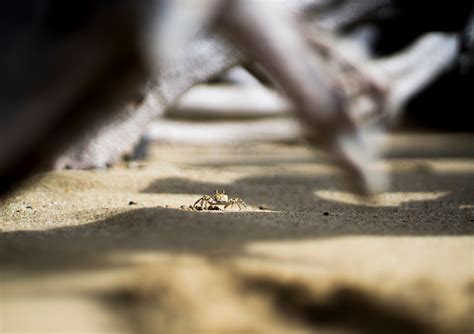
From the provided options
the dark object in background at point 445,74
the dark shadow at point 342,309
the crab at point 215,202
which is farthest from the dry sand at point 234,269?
the dark object in background at point 445,74

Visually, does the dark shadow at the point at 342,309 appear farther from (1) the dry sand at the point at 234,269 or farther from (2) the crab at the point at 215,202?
(2) the crab at the point at 215,202

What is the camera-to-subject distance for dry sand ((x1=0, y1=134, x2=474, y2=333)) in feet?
5.58

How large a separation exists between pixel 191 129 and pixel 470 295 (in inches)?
240

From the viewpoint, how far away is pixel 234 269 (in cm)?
A: 187

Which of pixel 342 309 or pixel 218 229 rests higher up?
pixel 218 229

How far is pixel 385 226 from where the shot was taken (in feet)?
8.61

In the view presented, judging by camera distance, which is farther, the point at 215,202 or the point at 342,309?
the point at 215,202

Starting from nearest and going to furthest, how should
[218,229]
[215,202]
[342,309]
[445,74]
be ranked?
[342,309], [218,229], [215,202], [445,74]

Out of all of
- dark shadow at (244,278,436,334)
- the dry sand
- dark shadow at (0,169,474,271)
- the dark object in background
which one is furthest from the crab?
the dark object in background

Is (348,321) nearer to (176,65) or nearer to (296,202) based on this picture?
(296,202)

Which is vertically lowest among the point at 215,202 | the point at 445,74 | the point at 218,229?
the point at 218,229

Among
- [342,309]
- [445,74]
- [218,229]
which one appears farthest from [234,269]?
[445,74]

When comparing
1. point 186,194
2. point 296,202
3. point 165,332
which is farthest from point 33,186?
point 165,332

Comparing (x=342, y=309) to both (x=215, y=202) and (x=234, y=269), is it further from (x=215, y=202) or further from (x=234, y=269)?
(x=215, y=202)
